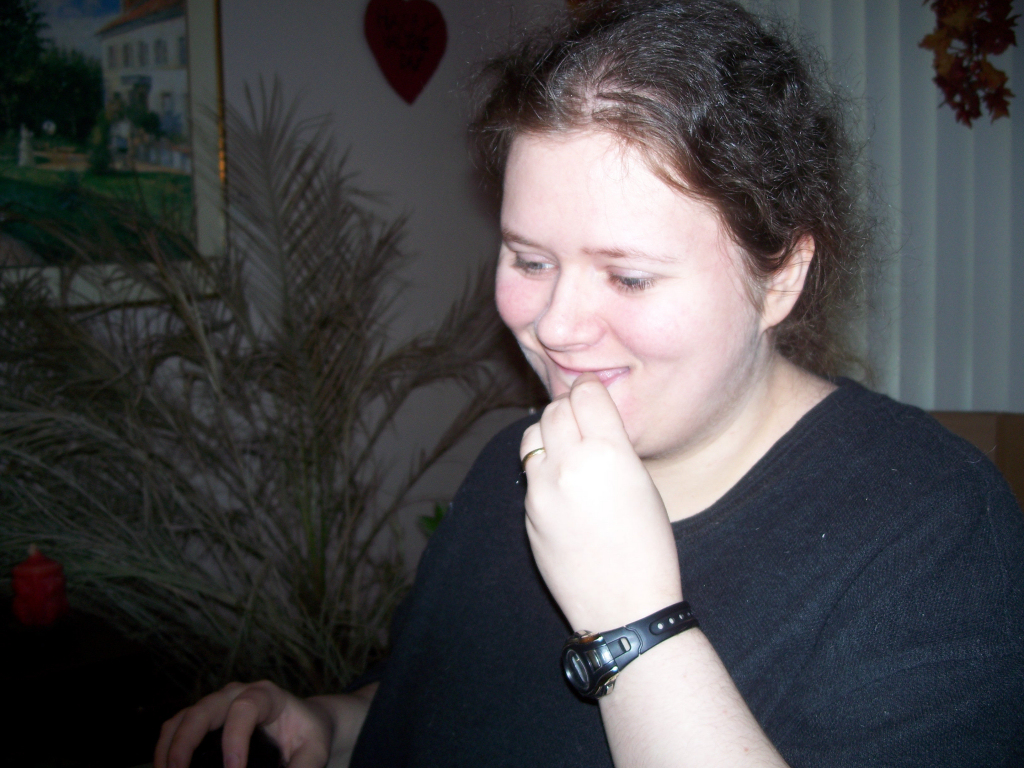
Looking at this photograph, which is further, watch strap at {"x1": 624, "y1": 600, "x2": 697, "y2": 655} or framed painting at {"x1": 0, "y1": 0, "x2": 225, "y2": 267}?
framed painting at {"x1": 0, "y1": 0, "x2": 225, "y2": 267}

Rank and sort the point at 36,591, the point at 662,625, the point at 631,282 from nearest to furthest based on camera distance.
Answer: the point at 662,625 < the point at 631,282 < the point at 36,591

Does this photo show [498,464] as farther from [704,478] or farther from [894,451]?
[894,451]

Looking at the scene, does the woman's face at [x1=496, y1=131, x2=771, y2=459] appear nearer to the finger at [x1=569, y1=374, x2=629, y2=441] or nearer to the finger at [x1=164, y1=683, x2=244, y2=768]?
the finger at [x1=569, y1=374, x2=629, y2=441]

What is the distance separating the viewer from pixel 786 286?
78cm

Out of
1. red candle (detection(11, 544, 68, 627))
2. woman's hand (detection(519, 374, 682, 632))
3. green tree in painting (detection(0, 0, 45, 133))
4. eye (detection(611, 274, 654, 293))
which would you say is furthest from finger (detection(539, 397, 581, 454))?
green tree in painting (detection(0, 0, 45, 133))

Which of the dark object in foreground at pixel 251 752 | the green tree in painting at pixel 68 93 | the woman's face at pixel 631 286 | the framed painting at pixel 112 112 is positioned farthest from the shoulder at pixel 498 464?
the green tree in painting at pixel 68 93

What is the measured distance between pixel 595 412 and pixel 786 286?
0.30 metres

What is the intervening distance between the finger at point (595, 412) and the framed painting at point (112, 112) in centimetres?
147

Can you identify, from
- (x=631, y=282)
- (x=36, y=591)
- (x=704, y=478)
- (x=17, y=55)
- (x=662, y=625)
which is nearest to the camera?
(x=662, y=625)

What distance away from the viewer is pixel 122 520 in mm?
1622

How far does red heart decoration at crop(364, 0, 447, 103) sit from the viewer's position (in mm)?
2426

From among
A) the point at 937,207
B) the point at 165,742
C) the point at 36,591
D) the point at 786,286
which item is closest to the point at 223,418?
the point at 36,591

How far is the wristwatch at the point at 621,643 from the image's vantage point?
567mm

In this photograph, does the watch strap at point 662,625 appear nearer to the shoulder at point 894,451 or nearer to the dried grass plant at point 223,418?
the shoulder at point 894,451
